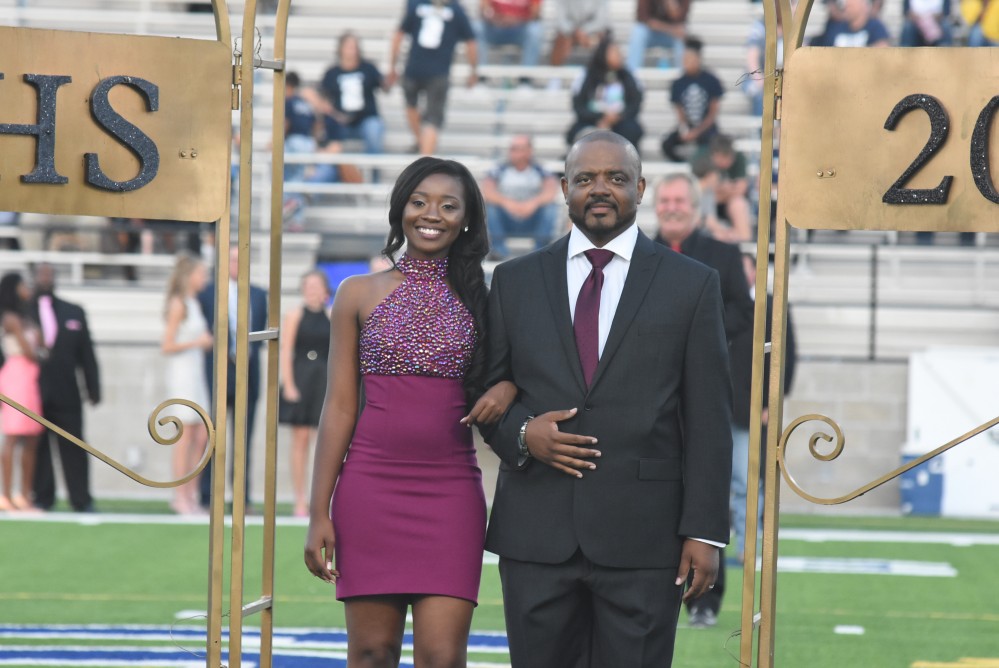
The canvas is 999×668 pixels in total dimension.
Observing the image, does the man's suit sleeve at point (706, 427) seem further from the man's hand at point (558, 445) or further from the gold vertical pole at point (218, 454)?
the gold vertical pole at point (218, 454)

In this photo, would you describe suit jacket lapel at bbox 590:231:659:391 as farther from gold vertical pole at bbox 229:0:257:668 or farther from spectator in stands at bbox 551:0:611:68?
spectator in stands at bbox 551:0:611:68

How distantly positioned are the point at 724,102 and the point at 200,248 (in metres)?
5.82

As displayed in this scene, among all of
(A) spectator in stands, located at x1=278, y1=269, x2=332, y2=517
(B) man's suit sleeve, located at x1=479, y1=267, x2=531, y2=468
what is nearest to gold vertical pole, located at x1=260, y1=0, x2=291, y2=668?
(B) man's suit sleeve, located at x1=479, y1=267, x2=531, y2=468

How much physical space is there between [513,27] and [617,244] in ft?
41.5

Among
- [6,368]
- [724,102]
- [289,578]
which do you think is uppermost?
[724,102]

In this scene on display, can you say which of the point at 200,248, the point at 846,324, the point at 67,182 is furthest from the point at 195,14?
the point at 67,182

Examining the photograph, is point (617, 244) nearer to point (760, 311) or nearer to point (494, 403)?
point (760, 311)

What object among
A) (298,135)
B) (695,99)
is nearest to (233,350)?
(298,135)

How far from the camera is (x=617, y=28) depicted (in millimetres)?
17484

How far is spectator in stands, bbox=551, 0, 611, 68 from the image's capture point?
16.0m

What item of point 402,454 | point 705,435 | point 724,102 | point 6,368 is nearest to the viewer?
point 705,435

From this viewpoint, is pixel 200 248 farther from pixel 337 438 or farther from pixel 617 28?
pixel 337 438

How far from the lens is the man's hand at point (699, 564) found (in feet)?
12.4

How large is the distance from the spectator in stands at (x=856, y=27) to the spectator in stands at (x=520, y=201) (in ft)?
9.58
